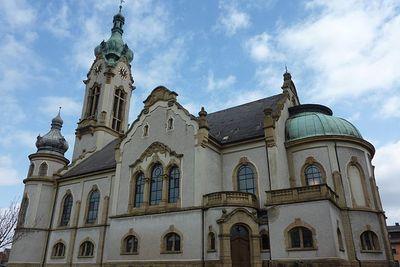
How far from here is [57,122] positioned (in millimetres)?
45688

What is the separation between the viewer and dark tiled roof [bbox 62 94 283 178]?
29.4 meters

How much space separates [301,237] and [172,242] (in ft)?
30.5

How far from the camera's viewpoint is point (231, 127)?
32.1m

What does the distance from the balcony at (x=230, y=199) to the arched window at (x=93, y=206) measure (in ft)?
52.0

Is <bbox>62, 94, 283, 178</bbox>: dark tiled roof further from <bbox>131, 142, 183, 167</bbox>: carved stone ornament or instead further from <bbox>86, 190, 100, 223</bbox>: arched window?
<bbox>131, 142, 183, 167</bbox>: carved stone ornament

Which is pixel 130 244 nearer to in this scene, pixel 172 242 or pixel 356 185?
pixel 172 242

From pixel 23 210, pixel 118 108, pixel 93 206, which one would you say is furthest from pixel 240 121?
pixel 23 210

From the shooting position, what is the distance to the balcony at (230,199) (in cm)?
2366

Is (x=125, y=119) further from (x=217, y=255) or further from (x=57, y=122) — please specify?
(x=217, y=255)

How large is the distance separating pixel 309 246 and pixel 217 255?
19.3 ft

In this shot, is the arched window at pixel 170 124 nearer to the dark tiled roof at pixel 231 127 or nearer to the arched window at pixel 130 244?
the dark tiled roof at pixel 231 127

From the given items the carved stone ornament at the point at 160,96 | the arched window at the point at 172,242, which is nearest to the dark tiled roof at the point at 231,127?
the carved stone ornament at the point at 160,96

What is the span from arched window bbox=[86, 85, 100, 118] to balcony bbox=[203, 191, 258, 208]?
29.9 meters

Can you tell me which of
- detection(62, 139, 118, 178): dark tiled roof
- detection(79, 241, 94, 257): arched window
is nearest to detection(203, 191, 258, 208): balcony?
detection(62, 139, 118, 178): dark tiled roof
